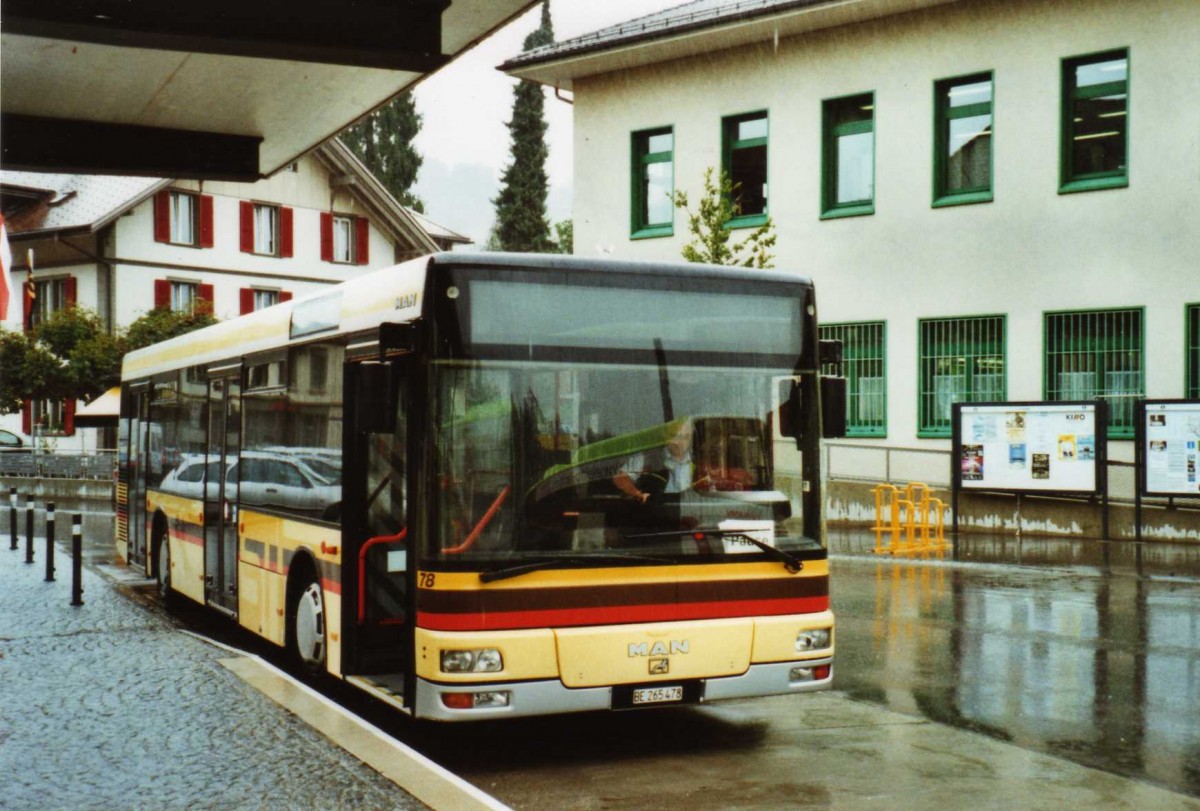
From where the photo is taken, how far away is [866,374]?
25750mm

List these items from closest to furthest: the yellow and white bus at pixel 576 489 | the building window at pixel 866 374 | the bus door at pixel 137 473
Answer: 1. the yellow and white bus at pixel 576 489
2. the bus door at pixel 137 473
3. the building window at pixel 866 374

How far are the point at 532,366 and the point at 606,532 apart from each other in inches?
38.0

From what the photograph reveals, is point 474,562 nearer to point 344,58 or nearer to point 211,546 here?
point 344,58

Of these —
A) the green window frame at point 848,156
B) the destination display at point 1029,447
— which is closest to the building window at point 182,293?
the green window frame at point 848,156

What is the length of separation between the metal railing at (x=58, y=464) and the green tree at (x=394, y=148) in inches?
1515

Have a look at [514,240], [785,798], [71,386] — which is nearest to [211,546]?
[785,798]

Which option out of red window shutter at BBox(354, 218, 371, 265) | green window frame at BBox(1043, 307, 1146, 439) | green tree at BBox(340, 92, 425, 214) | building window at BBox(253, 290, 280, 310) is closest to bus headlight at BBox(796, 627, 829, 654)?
green window frame at BBox(1043, 307, 1146, 439)

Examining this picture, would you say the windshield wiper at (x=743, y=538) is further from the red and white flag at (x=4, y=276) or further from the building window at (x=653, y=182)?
the building window at (x=653, y=182)

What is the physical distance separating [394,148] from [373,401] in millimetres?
70938

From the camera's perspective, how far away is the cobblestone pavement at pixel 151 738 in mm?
6379

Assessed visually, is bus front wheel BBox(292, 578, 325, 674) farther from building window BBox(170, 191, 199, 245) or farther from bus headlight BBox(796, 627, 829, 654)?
building window BBox(170, 191, 199, 245)

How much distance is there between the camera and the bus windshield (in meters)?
7.49

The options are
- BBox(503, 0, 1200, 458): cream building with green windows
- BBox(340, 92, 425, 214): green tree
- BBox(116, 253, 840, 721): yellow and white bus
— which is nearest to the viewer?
BBox(116, 253, 840, 721): yellow and white bus

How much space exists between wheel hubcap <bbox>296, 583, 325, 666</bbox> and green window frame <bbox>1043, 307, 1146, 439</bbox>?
1536 cm
